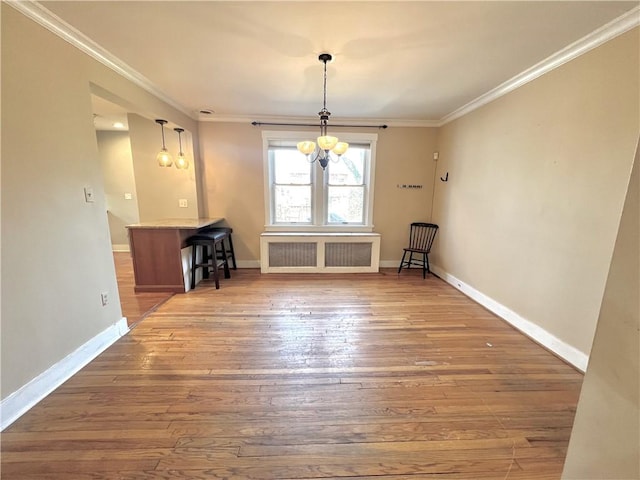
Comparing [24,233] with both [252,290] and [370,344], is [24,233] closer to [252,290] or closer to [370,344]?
[252,290]

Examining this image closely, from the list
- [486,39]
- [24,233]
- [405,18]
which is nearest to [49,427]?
[24,233]

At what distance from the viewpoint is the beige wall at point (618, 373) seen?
→ 2.57 feet

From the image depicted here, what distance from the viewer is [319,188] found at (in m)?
4.40

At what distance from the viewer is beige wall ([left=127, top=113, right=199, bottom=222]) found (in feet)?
13.6

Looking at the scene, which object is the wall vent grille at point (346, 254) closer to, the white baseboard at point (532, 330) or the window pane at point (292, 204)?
the window pane at point (292, 204)

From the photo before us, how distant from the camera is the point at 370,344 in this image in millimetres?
2273

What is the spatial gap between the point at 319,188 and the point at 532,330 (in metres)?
3.35

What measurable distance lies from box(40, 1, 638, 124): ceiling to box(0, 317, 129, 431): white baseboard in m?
2.35

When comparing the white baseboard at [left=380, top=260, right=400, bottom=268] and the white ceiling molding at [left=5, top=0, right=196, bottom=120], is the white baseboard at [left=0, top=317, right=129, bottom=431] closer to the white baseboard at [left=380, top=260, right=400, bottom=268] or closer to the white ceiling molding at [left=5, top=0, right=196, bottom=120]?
the white ceiling molding at [left=5, top=0, right=196, bottom=120]

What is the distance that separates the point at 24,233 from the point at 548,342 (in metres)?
4.03

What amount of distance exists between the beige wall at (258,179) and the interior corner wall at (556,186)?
1.04 metres

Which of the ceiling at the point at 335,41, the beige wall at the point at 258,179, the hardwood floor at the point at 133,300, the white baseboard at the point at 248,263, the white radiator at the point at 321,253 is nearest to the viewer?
the ceiling at the point at 335,41

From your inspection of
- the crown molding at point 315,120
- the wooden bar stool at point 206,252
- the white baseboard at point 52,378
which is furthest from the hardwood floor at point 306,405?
the crown molding at point 315,120

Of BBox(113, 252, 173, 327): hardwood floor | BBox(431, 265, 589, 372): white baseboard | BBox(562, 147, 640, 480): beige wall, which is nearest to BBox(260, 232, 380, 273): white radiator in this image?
BBox(431, 265, 589, 372): white baseboard
